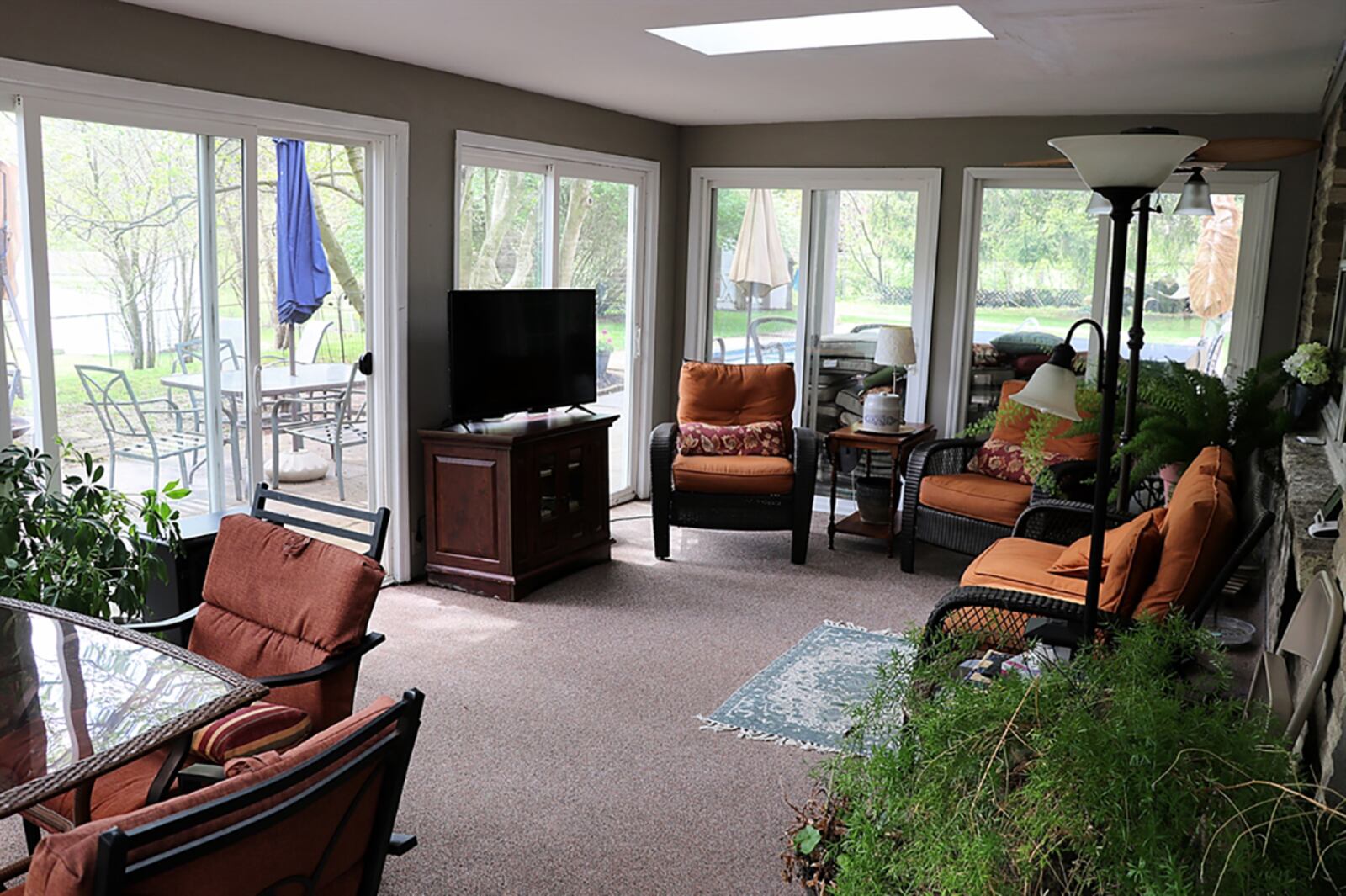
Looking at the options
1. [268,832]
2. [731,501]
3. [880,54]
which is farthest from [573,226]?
[268,832]

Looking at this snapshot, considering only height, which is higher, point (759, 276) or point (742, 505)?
point (759, 276)

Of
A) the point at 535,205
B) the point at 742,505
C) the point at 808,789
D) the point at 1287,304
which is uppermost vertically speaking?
the point at 535,205

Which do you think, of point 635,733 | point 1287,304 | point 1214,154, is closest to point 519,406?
point 635,733

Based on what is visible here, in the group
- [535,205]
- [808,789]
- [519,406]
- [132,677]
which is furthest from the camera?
[535,205]

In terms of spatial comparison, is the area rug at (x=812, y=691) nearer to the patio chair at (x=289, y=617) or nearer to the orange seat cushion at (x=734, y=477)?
the orange seat cushion at (x=734, y=477)

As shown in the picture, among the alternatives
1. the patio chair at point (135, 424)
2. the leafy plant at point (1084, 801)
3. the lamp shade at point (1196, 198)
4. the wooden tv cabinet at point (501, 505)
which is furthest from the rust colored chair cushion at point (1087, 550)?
the patio chair at point (135, 424)

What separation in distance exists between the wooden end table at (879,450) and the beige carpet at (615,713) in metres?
0.11

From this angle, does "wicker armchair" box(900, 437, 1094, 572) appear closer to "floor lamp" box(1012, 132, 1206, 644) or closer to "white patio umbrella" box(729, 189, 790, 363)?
"white patio umbrella" box(729, 189, 790, 363)

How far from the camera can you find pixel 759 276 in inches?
267

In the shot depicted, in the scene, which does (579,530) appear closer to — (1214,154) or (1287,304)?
(1214,154)

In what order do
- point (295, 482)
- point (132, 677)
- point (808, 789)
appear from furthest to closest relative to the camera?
point (295, 482), point (808, 789), point (132, 677)

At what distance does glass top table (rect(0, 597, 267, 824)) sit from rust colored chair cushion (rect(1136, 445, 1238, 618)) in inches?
88.2

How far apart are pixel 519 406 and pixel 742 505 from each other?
3.91 ft

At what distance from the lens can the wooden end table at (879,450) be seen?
573 centimetres
